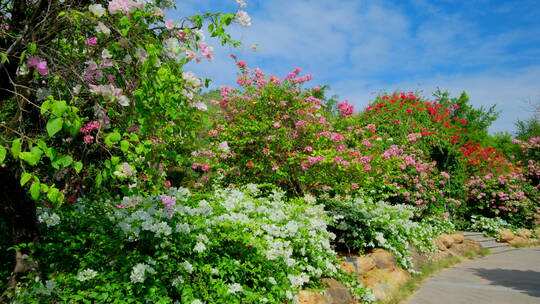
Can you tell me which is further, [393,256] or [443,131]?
[443,131]

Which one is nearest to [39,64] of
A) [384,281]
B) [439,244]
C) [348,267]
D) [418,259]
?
[348,267]

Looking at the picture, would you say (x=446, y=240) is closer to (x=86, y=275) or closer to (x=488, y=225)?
(x=488, y=225)

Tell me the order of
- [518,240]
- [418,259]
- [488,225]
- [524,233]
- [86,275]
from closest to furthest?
1. [86,275]
2. [418,259]
3. [518,240]
4. [488,225]
5. [524,233]

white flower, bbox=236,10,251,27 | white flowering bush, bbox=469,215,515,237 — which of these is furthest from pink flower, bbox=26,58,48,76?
white flowering bush, bbox=469,215,515,237

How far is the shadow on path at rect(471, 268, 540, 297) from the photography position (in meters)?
6.51

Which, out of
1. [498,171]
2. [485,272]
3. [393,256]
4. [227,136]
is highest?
[227,136]

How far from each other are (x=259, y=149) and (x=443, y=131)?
8.50 m

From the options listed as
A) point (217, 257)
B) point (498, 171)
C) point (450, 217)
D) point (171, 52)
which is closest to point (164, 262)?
point (217, 257)

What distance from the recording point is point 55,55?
2.74 m

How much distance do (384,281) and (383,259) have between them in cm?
60

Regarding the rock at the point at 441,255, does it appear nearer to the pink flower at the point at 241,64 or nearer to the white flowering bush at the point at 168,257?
the white flowering bush at the point at 168,257

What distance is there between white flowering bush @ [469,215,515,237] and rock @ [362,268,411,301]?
8.33 metres

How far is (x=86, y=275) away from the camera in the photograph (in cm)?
301

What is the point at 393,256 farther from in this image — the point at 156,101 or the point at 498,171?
the point at 498,171
